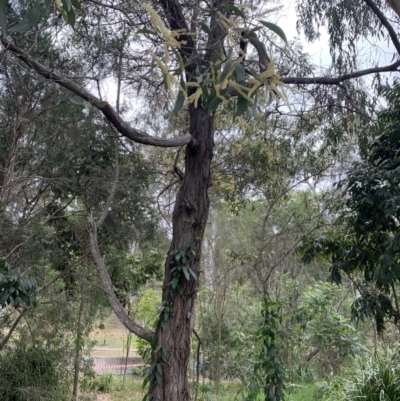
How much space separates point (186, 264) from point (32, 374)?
2040mm

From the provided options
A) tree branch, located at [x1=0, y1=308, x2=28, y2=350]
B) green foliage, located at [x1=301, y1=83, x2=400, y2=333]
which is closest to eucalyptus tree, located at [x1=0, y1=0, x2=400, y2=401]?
green foliage, located at [x1=301, y1=83, x2=400, y2=333]

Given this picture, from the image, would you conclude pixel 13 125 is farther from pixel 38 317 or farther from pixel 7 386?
pixel 7 386

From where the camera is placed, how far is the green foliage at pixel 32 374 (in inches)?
154

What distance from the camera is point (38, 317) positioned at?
13.7ft

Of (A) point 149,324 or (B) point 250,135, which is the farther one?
(A) point 149,324

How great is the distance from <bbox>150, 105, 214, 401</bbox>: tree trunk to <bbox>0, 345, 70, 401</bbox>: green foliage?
1.46 meters

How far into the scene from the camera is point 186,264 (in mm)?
3420

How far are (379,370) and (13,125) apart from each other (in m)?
3.92

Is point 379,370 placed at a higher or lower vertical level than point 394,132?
lower

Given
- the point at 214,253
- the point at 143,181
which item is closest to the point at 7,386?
the point at 143,181

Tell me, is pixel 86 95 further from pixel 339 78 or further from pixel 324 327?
pixel 324 327

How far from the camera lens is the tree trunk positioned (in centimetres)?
324

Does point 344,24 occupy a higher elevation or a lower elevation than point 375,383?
higher

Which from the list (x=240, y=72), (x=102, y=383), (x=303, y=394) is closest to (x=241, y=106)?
(x=240, y=72)
